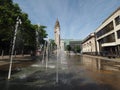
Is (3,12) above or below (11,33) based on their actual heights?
above

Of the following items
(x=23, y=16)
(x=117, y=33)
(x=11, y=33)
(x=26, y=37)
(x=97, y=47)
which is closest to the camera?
(x=11, y=33)

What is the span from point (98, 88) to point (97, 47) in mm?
62047

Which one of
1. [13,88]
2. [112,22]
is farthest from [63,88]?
[112,22]

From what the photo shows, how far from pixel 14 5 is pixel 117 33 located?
30.3 m

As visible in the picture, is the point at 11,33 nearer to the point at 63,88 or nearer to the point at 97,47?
the point at 63,88

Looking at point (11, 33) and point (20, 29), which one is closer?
point (11, 33)

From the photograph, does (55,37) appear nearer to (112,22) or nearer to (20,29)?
(112,22)

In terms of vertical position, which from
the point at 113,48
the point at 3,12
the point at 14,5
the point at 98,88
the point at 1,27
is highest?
the point at 14,5

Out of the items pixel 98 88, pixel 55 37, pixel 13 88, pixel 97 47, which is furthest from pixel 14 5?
pixel 55 37

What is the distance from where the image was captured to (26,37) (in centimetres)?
3481

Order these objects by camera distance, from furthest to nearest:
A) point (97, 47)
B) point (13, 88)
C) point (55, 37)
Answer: point (55, 37) < point (97, 47) < point (13, 88)

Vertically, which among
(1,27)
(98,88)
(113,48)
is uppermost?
(1,27)

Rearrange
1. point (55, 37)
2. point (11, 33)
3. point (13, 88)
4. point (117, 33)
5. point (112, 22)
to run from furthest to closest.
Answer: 1. point (55, 37)
2. point (112, 22)
3. point (117, 33)
4. point (11, 33)
5. point (13, 88)

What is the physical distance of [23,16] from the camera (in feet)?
99.3
